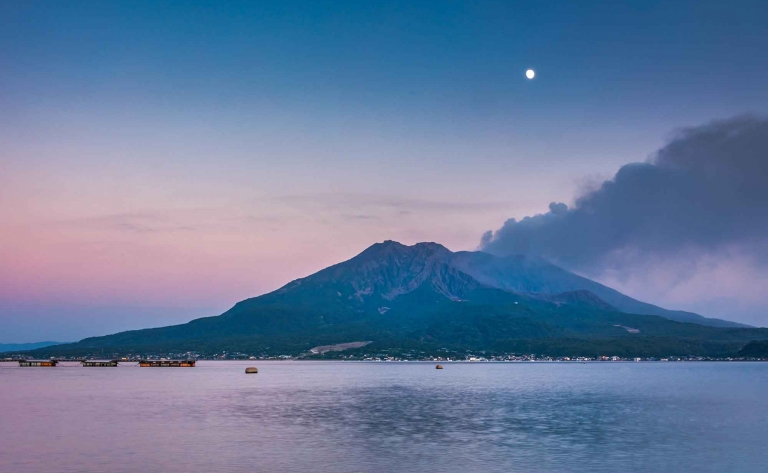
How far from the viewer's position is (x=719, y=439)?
83.6 m

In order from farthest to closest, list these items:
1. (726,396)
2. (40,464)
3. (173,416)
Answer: (726,396) < (173,416) < (40,464)

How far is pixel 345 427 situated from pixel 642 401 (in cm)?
7889

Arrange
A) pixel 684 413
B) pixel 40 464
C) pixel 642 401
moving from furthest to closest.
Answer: pixel 642 401, pixel 684 413, pixel 40 464

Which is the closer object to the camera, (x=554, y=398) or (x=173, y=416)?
(x=173, y=416)

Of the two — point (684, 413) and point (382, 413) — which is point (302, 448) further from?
point (684, 413)

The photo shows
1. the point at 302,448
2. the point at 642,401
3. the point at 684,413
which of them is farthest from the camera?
the point at 642,401

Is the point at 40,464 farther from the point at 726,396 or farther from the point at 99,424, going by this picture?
the point at 726,396

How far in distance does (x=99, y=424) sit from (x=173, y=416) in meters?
14.0

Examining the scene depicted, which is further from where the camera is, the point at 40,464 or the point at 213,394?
the point at 213,394

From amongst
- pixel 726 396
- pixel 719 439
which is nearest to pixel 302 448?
pixel 719 439

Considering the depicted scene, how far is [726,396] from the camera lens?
534 feet

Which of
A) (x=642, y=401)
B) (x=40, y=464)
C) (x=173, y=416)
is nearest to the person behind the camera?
(x=40, y=464)

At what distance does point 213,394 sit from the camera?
167 meters

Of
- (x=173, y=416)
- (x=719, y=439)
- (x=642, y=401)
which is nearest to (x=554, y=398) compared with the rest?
(x=642, y=401)
